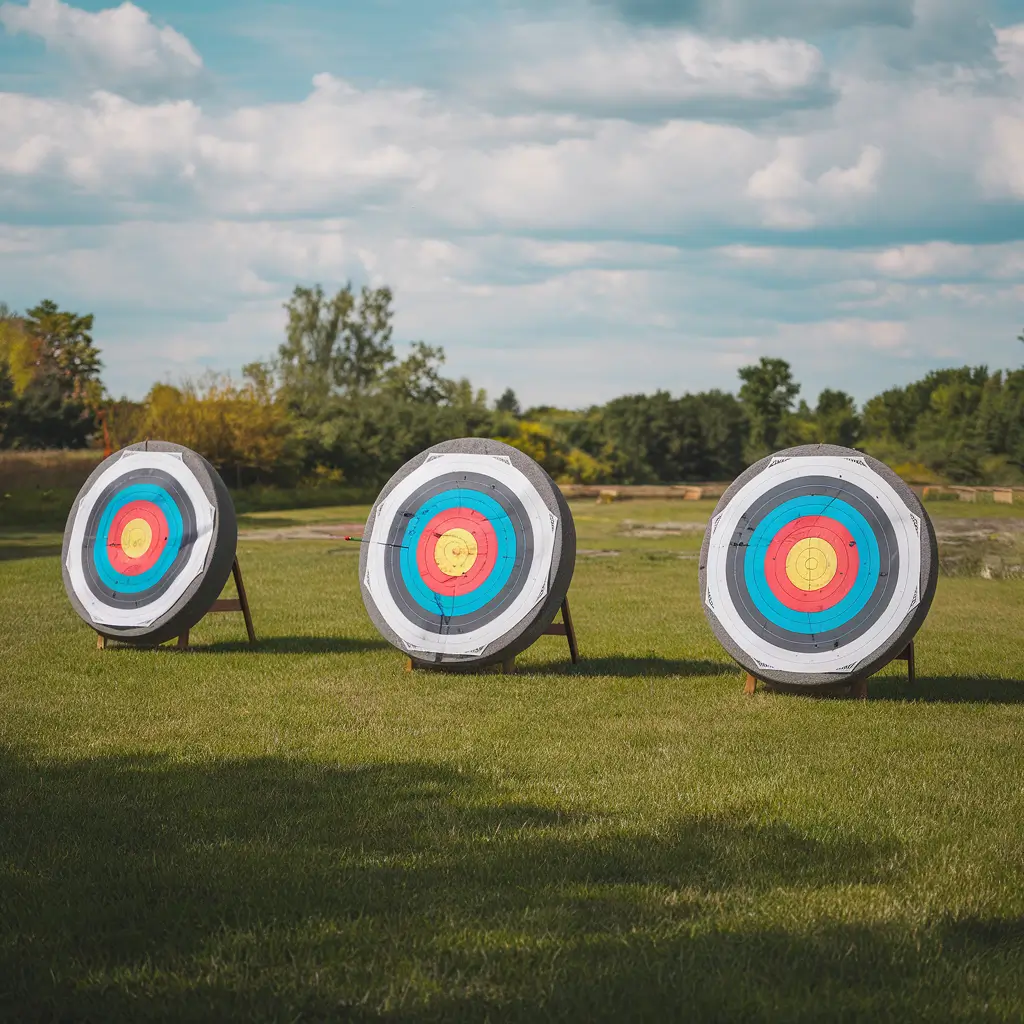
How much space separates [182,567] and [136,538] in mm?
682

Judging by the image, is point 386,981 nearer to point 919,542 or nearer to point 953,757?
point 953,757

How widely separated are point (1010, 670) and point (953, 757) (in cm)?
345

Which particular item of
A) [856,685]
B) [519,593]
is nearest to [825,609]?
[856,685]

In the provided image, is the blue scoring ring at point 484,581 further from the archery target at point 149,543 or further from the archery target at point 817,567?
Result: the archery target at point 149,543

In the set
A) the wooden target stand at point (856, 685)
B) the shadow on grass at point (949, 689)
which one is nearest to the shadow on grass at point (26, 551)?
the wooden target stand at point (856, 685)

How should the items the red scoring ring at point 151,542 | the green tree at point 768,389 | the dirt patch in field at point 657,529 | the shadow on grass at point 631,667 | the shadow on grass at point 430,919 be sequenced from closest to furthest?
the shadow on grass at point 430,919 < the shadow on grass at point 631,667 < the red scoring ring at point 151,542 < the dirt patch in field at point 657,529 < the green tree at point 768,389

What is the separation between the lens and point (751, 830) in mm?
5375

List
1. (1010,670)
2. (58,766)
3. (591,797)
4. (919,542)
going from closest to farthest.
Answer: (591,797)
(58,766)
(919,542)
(1010,670)

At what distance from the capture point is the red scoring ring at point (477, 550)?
30.9 ft

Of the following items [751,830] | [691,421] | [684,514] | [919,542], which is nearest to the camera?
[751,830]

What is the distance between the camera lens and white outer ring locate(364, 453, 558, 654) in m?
9.05

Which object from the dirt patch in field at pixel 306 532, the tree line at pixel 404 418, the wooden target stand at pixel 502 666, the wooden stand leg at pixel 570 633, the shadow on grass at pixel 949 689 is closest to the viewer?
the shadow on grass at pixel 949 689

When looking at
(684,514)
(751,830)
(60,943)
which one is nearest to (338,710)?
(751,830)

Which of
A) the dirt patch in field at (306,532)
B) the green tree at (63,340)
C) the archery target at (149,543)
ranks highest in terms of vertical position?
the green tree at (63,340)
